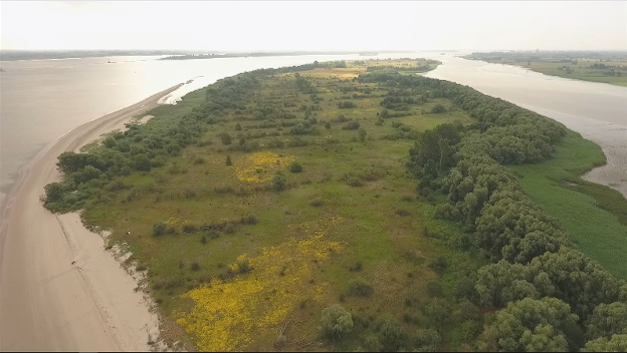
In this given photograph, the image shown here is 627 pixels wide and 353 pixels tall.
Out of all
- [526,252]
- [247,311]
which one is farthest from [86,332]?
[526,252]

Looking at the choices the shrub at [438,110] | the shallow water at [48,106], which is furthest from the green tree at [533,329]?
the shrub at [438,110]

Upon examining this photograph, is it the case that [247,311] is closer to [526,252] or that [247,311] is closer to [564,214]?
[526,252]

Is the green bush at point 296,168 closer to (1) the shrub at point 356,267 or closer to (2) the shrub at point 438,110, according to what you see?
(1) the shrub at point 356,267

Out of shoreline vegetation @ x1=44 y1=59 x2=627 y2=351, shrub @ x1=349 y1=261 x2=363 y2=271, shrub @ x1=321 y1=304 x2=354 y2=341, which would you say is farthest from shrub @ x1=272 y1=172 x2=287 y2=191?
shrub @ x1=321 y1=304 x2=354 y2=341

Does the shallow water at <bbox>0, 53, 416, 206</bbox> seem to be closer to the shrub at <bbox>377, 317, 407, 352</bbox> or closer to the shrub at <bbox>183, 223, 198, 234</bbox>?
the shrub at <bbox>183, 223, 198, 234</bbox>

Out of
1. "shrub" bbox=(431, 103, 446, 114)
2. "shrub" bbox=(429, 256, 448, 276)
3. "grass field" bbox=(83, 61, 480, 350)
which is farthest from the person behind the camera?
"shrub" bbox=(431, 103, 446, 114)

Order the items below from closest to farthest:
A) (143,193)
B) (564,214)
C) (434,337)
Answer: (434,337) < (564,214) < (143,193)

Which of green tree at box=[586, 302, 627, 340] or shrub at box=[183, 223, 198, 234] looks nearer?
green tree at box=[586, 302, 627, 340]

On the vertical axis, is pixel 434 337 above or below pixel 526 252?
below
